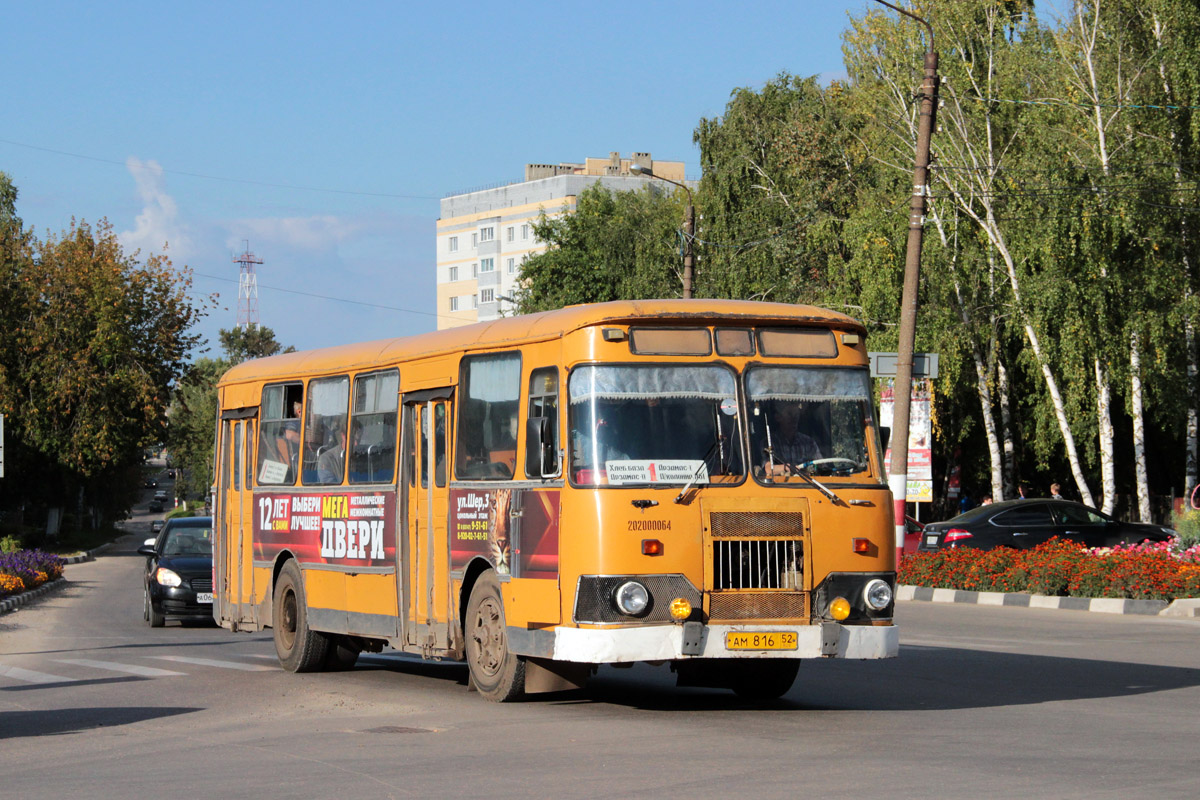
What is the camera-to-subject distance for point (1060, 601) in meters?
24.4

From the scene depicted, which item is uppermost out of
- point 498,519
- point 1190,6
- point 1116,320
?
point 1190,6

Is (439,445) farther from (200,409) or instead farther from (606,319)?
(200,409)

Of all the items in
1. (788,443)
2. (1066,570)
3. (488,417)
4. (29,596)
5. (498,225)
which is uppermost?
(498,225)

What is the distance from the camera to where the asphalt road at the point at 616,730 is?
27.9ft

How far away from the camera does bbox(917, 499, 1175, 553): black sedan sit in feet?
94.2

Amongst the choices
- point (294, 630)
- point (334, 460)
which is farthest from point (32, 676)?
point (334, 460)

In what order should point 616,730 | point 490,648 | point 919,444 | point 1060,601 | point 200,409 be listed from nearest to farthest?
point 616,730 → point 490,648 → point 1060,601 → point 919,444 → point 200,409

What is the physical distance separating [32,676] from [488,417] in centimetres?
604

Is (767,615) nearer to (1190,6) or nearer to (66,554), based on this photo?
(1190,6)

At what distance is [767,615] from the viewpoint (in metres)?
11.1

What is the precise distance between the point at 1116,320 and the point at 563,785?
3158cm

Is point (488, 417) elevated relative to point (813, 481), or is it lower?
elevated

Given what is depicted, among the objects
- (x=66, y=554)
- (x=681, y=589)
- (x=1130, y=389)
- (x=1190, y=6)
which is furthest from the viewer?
(x=66, y=554)

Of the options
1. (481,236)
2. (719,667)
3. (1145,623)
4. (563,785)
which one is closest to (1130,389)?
A: (1145,623)
